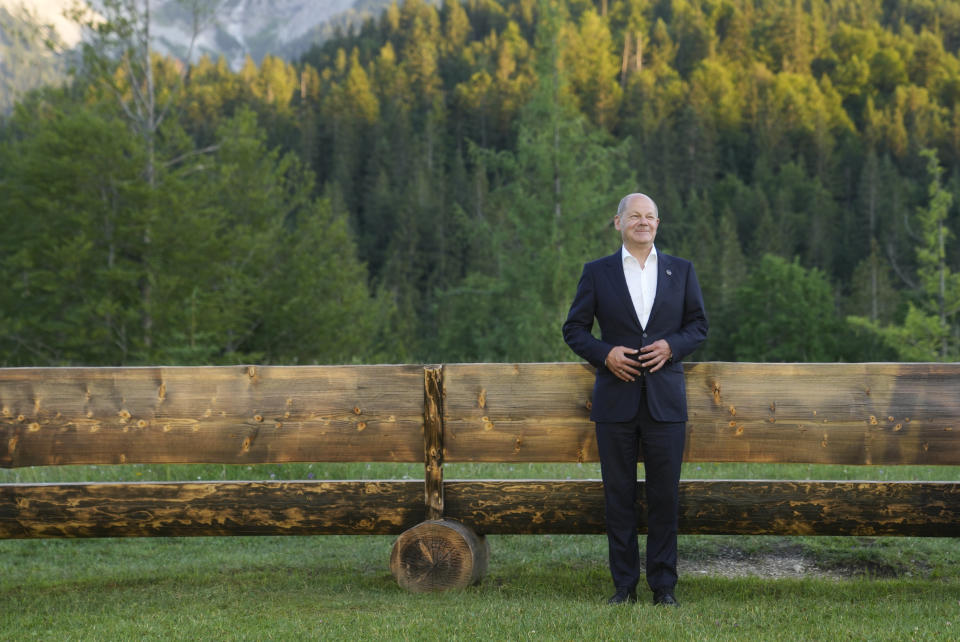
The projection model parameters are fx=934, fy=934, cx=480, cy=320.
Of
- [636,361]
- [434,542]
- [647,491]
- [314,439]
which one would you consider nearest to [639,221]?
[636,361]

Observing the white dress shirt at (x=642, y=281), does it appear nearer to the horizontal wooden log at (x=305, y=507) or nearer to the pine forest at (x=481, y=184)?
the horizontal wooden log at (x=305, y=507)

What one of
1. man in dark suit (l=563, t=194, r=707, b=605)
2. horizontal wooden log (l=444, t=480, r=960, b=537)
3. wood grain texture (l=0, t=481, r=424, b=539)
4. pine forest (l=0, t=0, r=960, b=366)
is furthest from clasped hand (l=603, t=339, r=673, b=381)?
pine forest (l=0, t=0, r=960, b=366)

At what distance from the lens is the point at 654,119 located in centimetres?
10719

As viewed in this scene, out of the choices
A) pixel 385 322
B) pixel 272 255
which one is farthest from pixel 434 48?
pixel 272 255

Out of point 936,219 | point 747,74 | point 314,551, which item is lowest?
point 314,551

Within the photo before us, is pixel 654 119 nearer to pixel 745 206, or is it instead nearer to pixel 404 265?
pixel 745 206

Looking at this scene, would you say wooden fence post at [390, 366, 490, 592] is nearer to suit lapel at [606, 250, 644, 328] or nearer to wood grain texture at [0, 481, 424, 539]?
wood grain texture at [0, 481, 424, 539]

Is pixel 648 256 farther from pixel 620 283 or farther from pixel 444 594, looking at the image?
pixel 444 594

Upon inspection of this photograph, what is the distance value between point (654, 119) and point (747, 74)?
16.9m

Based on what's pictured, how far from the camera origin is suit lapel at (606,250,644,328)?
4688 mm

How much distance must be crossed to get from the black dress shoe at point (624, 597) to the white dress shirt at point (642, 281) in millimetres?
1333

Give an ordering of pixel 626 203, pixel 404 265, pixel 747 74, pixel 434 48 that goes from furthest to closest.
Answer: pixel 434 48
pixel 747 74
pixel 404 265
pixel 626 203

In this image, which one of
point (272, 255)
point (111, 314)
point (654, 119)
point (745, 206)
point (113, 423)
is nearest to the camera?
point (113, 423)

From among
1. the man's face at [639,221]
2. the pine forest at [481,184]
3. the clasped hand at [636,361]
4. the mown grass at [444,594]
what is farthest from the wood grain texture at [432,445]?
the pine forest at [481,184]
